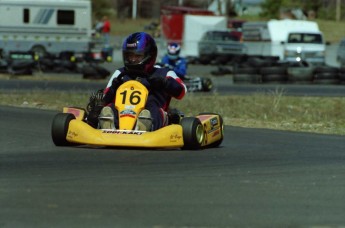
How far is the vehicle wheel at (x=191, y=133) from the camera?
10047mm

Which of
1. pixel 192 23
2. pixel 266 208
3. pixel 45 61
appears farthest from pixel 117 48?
pixel 266 208

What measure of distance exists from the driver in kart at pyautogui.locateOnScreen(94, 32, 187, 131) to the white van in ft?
88.5

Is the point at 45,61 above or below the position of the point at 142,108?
below

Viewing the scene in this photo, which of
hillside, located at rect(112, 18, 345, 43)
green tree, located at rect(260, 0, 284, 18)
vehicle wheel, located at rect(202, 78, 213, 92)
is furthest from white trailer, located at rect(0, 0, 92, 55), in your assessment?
green tree, located at rect(260, 0, 284, 18)

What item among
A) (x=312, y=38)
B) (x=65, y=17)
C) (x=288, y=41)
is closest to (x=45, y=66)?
(x=65, y=17)

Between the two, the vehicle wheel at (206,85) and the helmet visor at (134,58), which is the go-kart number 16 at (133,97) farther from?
Answer: the vehicle wheel at (206,85)

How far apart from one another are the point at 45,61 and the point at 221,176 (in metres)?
25.3

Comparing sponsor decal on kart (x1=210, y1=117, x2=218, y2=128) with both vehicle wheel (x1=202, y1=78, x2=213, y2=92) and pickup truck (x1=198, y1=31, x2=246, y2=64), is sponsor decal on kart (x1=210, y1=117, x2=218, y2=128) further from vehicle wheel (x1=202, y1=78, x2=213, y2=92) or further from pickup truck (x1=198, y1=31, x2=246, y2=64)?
pickup truck (x1=198, y1=31, x2=246, y2=64)

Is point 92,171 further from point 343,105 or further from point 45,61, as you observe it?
point 45,61

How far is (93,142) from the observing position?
32.7ft

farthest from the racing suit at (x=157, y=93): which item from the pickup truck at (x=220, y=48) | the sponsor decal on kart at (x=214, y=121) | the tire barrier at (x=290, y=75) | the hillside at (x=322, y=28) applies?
the hillside at (x=322, y=28)

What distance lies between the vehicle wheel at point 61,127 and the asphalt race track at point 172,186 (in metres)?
0.16

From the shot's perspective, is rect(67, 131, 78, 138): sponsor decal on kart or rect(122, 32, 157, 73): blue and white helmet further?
rect(122, 32, 157, 73): blue and white helmet

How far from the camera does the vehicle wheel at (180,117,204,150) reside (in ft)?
33.0
